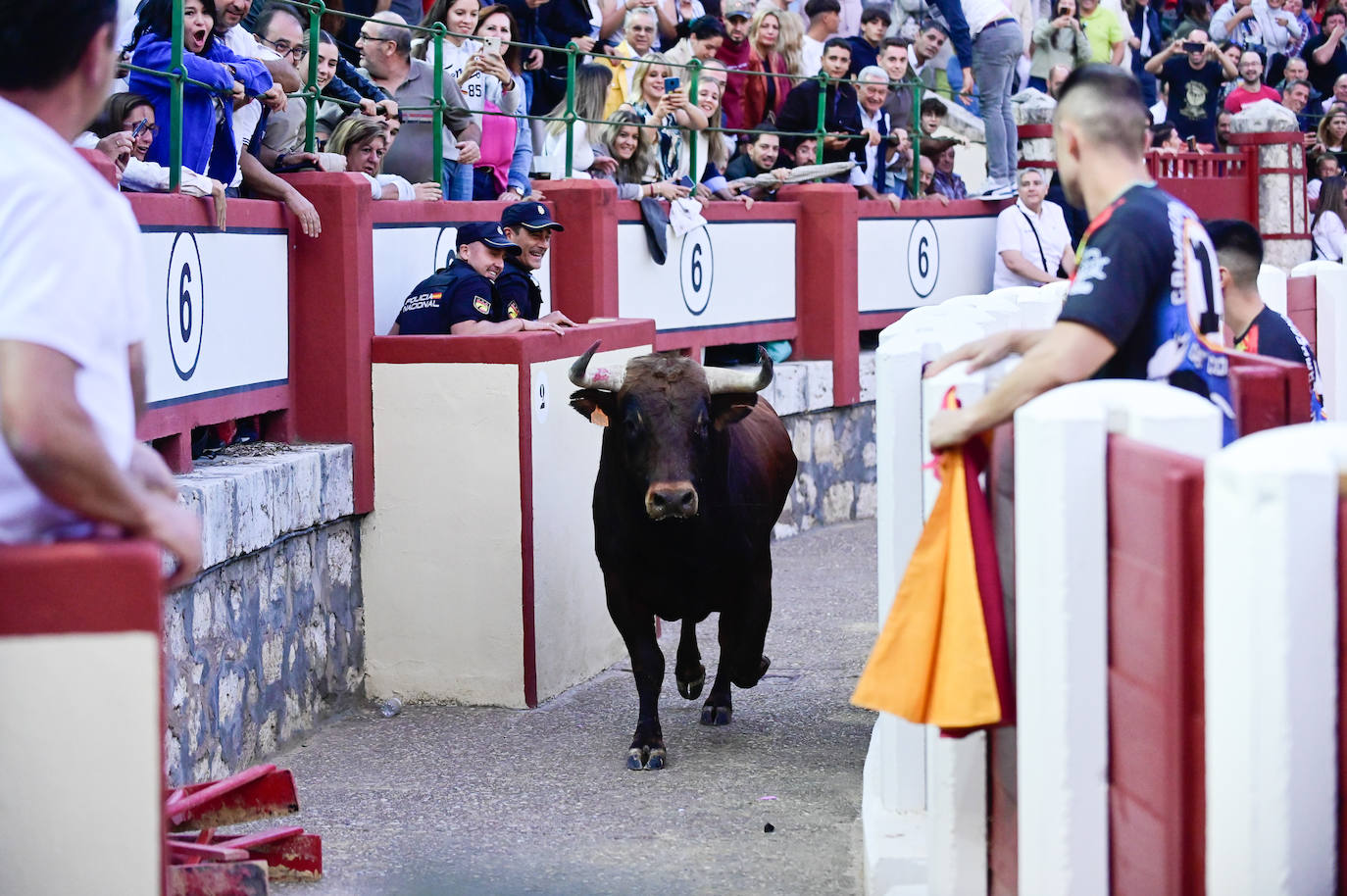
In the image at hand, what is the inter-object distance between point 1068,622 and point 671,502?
139 inches

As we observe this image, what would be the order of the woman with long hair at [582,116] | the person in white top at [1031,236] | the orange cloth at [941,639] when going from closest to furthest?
the orange cloth at [941,639] → the woman with long hair at [582,116] → the person in white top at [1031,236]

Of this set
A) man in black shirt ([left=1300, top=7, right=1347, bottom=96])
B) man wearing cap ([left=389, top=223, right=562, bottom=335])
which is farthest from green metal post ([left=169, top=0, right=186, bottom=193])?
man in black shirt ([left=1300, top=7, right=1347, bottom=96])

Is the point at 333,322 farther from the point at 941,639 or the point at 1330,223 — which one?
the point at 1330,223

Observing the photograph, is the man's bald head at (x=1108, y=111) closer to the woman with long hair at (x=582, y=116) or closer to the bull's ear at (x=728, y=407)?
the bull's ear at (x=728, y=407)

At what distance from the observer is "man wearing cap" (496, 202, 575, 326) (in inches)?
315

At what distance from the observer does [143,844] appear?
8.06ft

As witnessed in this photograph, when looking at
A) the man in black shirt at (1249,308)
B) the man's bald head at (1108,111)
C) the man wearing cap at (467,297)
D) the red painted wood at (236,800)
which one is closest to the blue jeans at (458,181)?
the man wearing cap at (467,297)

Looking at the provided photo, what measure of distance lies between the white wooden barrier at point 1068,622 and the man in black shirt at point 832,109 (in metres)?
9.77

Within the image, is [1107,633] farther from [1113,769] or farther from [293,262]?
[293,262]

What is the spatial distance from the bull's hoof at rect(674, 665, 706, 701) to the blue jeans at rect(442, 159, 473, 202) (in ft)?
10.0

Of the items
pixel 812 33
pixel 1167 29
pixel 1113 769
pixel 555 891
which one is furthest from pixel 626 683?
pixel 1167 29

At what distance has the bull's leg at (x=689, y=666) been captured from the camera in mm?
7227

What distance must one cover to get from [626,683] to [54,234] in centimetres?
590

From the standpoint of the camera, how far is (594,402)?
708 cm
